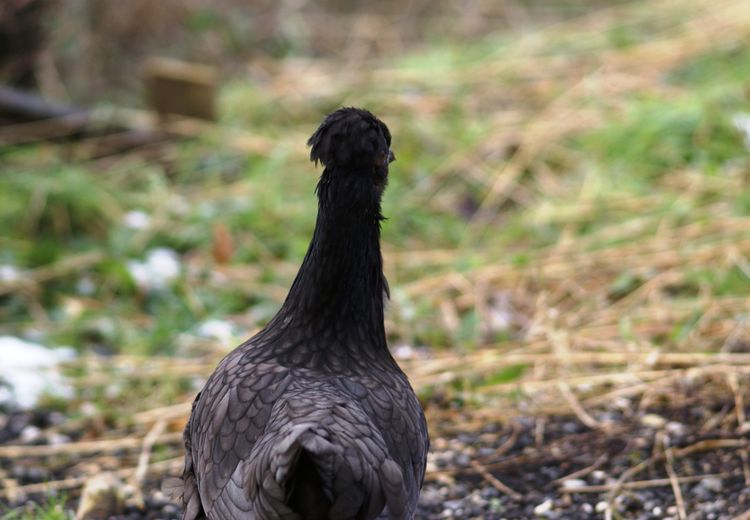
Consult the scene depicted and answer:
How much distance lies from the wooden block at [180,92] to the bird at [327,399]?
12.5 ft

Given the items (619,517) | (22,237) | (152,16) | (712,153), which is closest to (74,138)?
(22,237)

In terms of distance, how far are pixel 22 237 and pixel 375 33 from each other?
14.3ft

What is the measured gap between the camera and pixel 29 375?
13.2 ft

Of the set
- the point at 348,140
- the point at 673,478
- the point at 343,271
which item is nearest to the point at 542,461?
the point at 673,478

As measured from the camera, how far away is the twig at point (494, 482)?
3102mm

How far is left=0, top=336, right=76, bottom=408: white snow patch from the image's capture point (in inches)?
155

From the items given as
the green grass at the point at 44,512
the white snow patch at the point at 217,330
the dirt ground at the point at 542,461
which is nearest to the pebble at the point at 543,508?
the dirt ground at the point at 542,461

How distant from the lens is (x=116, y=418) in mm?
3781

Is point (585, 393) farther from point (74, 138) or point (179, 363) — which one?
point (74, 138)

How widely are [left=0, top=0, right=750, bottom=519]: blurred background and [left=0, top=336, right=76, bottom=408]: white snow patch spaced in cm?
1

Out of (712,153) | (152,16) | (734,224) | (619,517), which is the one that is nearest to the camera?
(619,517)

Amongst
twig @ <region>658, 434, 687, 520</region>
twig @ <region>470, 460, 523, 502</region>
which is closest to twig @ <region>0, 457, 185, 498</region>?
twig @ <region>470, 460, 523, 502</region>

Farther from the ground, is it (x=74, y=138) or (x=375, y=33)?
(x=375, y=33)

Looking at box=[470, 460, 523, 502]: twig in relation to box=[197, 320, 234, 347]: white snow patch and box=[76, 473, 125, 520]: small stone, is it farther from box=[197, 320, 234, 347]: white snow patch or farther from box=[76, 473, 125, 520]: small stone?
box=[197, 320, 234, 347]: white snow patch
